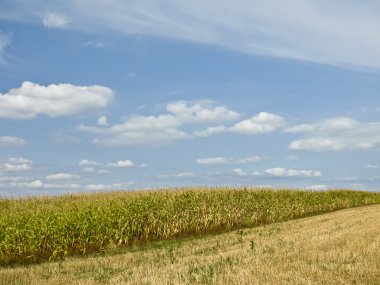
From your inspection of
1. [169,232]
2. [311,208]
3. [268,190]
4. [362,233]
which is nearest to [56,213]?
[169,232]

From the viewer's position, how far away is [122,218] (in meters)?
26.1

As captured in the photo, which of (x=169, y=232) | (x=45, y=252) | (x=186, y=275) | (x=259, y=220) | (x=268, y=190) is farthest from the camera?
(x=268, y=190)

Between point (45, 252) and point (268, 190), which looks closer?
point (45, 252)

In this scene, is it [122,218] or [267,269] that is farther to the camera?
[122,218]

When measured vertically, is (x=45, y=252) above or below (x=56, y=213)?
below

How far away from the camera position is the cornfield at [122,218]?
2305cm

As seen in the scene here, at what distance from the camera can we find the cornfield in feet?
75.6

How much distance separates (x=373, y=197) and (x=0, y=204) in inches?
1718

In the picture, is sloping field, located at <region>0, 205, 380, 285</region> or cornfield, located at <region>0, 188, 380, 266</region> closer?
sloping field, located at <region>0, 205, 380, 285</region>

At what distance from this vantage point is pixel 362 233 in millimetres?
16844

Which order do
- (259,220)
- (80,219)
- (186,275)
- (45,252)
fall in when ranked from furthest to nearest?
(259,220) → (80,219) → (45,252) → (186,275)

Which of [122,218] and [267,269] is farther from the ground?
[122,218]

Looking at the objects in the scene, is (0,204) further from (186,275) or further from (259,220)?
(186,275)

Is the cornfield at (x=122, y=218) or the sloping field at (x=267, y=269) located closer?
the sloping field at (x=267, y=269)
